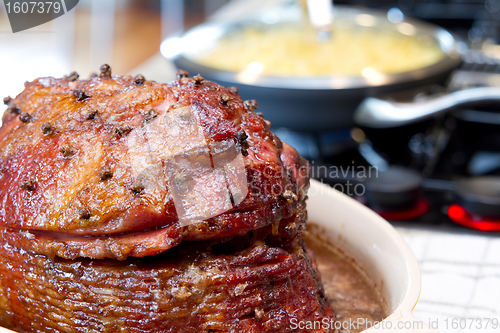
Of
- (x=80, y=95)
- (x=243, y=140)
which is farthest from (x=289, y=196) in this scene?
(x=80, y=95)

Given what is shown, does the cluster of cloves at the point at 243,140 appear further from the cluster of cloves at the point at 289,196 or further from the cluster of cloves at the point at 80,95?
the cluster of cloves at the point at 80,95

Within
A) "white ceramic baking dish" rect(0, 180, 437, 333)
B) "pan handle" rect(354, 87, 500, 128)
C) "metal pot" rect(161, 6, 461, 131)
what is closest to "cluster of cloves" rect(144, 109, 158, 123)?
Result: "white ceramic baking dish" rect(0, 180, 437, 333)

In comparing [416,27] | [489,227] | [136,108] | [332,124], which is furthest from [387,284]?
[416,27]

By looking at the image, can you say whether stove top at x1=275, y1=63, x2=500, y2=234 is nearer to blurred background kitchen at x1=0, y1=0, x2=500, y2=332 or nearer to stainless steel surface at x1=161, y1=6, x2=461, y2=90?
blurred background kitchen at x1=0, y1=0, x2=500, y2=332

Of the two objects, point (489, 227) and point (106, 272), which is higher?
point (106, 272)

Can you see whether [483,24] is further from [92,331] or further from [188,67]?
[92,331]

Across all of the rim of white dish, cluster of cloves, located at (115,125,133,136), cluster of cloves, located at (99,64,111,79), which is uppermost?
cluster of cloves, located at (99,64,111,79)
